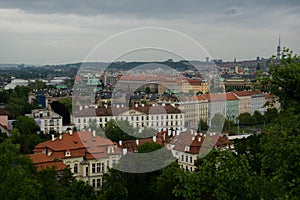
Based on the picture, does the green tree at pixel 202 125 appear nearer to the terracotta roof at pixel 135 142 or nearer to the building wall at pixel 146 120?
the building wall at pixel 146 120

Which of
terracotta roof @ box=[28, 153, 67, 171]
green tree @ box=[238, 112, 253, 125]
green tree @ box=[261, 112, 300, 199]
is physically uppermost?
green tree @ box=[261, 112, 300, 199]

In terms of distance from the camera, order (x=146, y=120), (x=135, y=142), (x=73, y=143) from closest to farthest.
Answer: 1. (x=73, y=143)
2. (x=135, y=142)
3. (x=146, y=120)

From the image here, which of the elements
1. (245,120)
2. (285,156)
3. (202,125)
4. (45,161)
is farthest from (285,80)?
(245,120)

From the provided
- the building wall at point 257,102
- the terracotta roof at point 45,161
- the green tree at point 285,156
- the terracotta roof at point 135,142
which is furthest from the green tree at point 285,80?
the building wall at point 257,102

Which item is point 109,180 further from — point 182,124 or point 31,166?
point 182,124

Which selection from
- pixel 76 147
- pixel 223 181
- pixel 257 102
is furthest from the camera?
pixel 257 102

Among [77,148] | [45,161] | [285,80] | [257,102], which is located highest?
[285,80]

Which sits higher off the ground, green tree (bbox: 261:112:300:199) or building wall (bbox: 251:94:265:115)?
green tree (bbox: 261:112:300:199)

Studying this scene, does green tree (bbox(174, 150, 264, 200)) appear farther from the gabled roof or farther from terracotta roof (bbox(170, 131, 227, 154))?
terracotta roof (bbox(170, 131, 227, 154))

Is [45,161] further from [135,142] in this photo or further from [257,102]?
[257,102]

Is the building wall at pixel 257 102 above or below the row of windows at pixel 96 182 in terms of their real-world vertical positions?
above

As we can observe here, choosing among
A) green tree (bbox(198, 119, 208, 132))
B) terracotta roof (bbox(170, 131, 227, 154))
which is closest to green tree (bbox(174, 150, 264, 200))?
terracotta roof (bbox(170, 131, 227, 154))

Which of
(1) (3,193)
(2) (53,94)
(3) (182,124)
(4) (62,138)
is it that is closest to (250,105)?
(3) (182,124)
